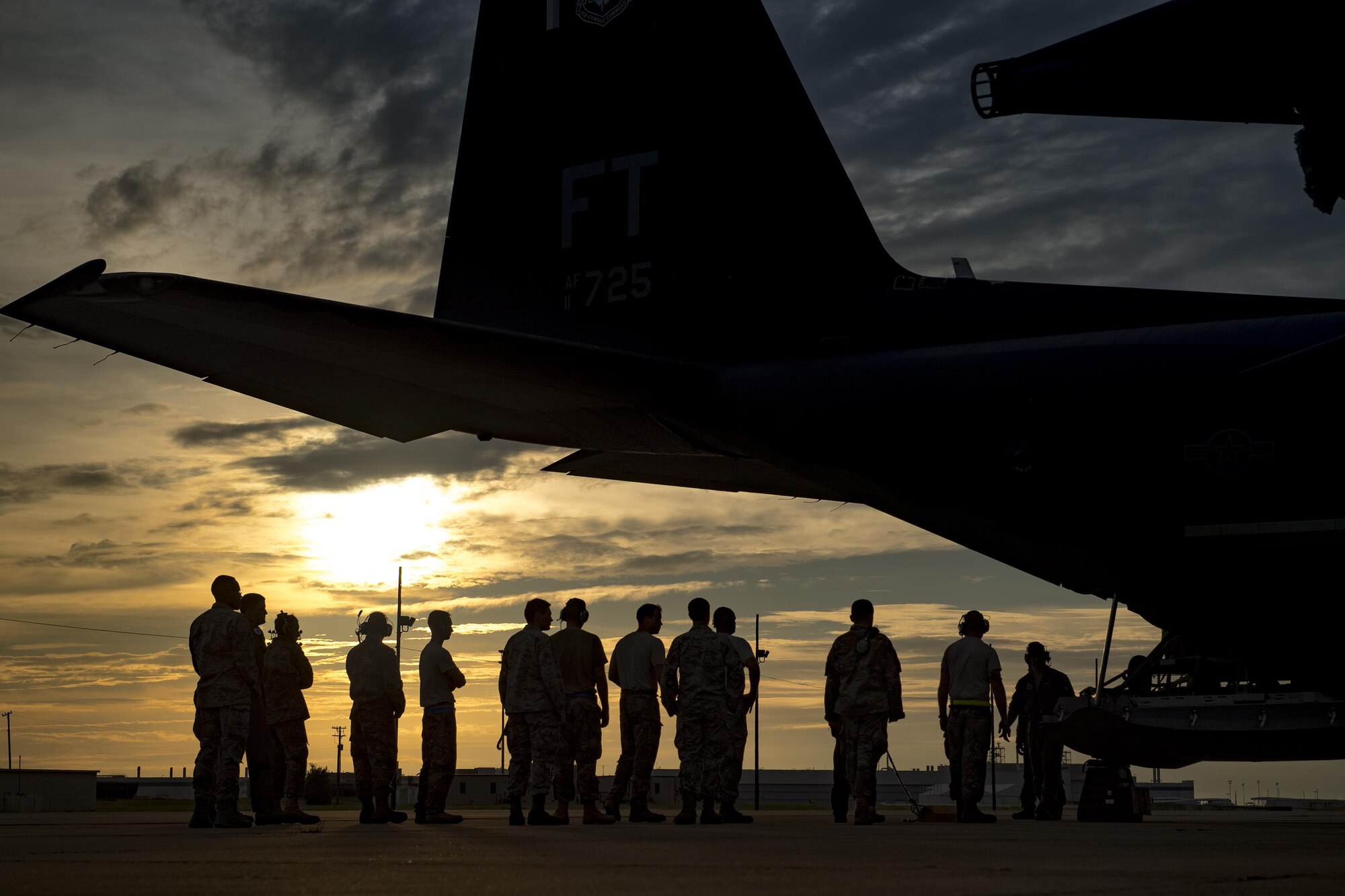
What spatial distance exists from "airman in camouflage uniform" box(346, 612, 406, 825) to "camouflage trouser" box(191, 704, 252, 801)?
3.39 ft

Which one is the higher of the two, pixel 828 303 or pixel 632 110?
pixel 632 110

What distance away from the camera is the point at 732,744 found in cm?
1119

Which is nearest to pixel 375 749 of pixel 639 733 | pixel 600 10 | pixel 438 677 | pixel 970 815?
pixel 438 677

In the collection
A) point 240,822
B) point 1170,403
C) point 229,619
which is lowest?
point 240,822

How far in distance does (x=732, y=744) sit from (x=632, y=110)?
611 centimetres

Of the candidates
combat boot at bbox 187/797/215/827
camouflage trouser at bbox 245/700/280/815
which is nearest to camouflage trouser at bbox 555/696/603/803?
camouflage trouser at bbox 245/700/280/815

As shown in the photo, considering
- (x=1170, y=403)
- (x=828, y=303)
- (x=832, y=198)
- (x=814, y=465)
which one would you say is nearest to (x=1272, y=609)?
(x=1170, y=403)

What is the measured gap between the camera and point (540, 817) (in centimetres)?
1023

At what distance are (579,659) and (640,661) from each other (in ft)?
1.81

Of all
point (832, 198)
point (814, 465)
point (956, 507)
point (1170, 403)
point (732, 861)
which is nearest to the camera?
point (732, 861)

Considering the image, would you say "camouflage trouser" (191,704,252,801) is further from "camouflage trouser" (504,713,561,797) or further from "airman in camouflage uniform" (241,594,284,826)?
"camouflage trouser" (504,713,561,797)

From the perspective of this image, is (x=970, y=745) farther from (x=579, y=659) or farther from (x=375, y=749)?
(x=375, y=749)

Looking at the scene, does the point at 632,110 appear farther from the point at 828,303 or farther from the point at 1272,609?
the point at 1272,609

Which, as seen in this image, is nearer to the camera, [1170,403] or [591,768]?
[1170,403]
